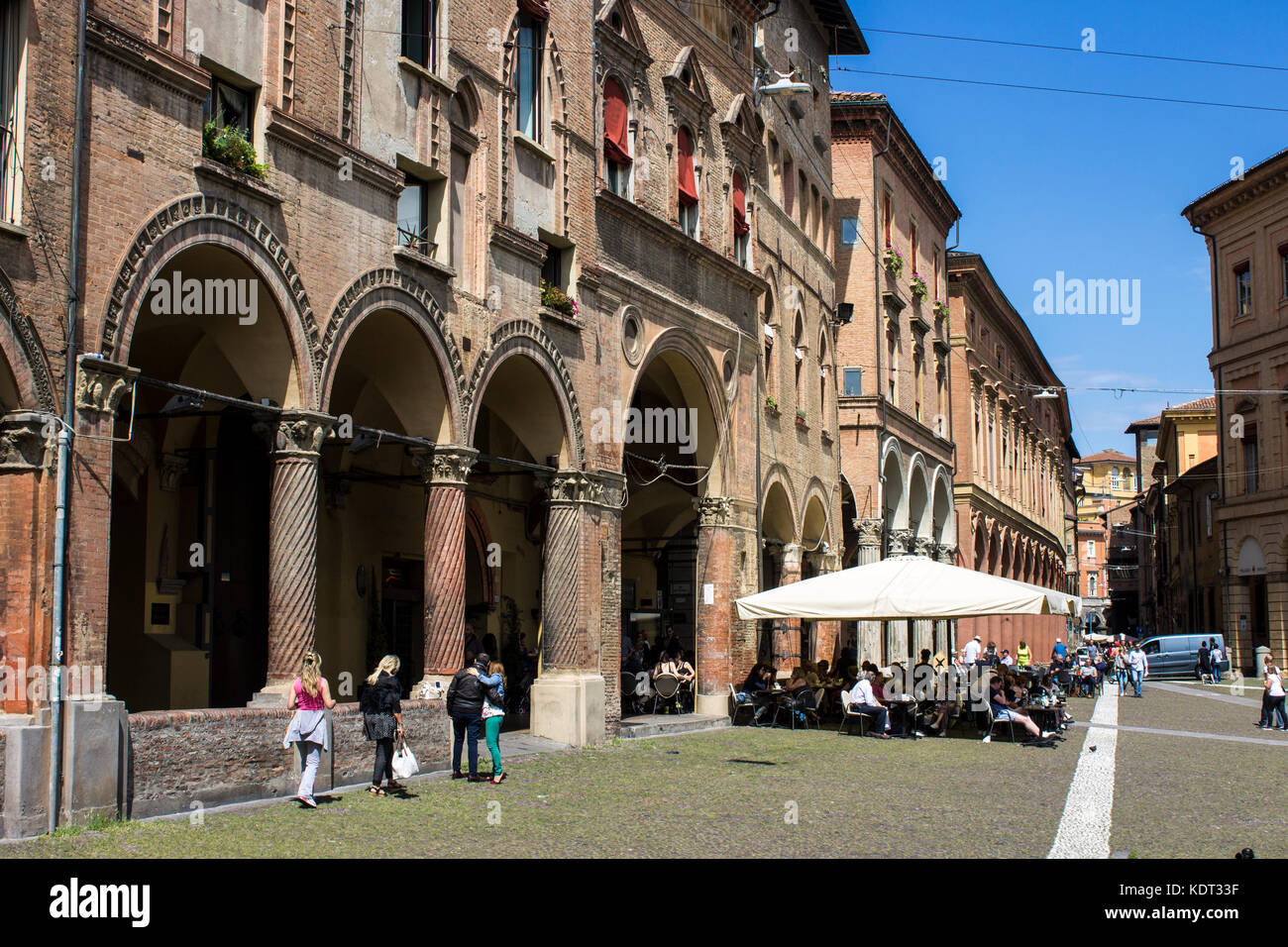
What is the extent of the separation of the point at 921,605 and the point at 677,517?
9009mm

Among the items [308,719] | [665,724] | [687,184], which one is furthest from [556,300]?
[308,719]

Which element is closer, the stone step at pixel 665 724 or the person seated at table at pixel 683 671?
the stone step at pixel 665 724

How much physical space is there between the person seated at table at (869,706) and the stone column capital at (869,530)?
13.7 metres

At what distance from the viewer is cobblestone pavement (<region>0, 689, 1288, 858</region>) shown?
1118cm

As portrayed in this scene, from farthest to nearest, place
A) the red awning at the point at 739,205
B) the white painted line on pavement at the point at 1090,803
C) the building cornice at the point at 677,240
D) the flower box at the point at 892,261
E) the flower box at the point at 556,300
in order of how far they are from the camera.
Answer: the flower box at the point at 892,261, the red awning at the point at 739,205, the building cornice at the point at 677,240, the flower box at the point at 556,300, the white painted line on pavement at the point at 1090,803

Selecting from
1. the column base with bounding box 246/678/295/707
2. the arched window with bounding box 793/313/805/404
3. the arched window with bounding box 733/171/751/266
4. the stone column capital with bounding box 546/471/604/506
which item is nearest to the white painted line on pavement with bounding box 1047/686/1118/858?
the column base with bounding box 246/678/295/707

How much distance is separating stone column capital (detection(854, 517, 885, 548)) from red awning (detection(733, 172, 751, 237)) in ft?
36.3

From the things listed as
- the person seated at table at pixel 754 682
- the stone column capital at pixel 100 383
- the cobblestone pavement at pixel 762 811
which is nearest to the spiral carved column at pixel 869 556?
the person seated at table at pixel 754 682

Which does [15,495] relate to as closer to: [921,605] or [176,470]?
[176,470]

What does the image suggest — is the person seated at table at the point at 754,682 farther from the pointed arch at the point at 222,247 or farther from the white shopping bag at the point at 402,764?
the pointed arch at the point at 222,247

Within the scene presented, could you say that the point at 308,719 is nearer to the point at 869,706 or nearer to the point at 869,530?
the point at 869,706

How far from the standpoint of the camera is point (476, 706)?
15461 millimetres

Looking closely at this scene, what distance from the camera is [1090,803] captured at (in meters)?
14.6

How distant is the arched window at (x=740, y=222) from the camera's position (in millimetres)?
28188
